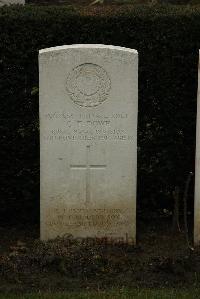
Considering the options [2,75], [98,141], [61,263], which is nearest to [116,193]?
Answer: [98,141]

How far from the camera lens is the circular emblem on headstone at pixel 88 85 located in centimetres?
645

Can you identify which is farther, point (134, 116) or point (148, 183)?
point (148, 183)

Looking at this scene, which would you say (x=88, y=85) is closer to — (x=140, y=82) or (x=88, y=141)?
(x=88, y=141)

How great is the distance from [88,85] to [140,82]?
1008 mm

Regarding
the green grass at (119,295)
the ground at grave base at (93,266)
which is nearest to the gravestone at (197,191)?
the ground at grave base at (93,266)

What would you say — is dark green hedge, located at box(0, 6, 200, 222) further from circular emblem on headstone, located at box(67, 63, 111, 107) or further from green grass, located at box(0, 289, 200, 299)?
green grass, located at box(0, 289, 200, 299)

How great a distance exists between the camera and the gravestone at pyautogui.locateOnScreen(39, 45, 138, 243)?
6.43 meters

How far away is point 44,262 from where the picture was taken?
6.15 meters

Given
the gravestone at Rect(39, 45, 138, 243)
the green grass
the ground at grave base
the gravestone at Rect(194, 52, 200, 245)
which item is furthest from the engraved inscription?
the green grass

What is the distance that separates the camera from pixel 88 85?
6480 mm

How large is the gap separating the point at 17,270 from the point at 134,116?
5.89 feet

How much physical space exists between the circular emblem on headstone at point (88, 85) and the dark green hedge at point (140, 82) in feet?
2.82

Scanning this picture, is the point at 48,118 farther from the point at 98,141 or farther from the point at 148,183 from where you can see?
the point at 148,183

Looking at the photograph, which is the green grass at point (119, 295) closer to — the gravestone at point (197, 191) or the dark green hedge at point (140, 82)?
the gravestone at point (197, 191)
